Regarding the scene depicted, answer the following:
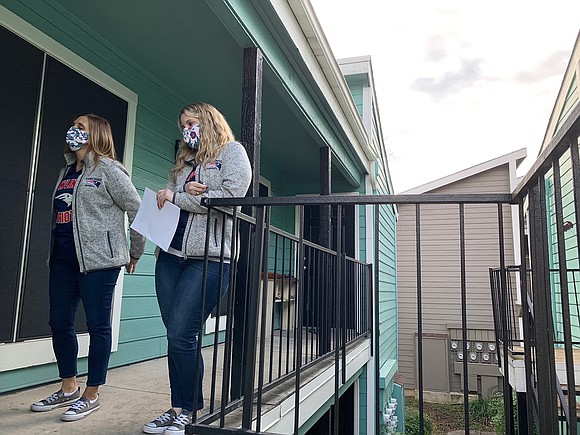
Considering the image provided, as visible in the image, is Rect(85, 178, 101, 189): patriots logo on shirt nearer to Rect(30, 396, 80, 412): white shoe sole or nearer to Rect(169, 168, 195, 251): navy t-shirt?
Rect(169, 168, 195, 251): navy t-shirt

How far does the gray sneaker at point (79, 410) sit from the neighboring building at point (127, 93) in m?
0.61

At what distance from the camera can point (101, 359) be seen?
180 cm

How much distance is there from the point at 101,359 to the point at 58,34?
1.85 meters

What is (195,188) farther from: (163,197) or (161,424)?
(161,424)

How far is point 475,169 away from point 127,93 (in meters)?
8.53

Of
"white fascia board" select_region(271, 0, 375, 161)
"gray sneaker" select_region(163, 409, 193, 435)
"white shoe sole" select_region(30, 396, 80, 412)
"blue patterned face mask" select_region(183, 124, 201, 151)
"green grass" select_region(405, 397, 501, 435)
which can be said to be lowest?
"green grass" select_region(405, 397, 501, 435)

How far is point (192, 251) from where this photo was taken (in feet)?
5.46

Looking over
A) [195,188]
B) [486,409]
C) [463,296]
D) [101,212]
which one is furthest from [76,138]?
[486,409]

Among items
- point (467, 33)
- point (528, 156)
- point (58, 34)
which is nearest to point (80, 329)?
point (58, 34)

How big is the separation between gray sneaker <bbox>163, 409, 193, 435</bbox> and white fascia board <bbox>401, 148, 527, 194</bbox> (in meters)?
9.08

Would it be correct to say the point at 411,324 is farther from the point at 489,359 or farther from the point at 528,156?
the point at 528,156

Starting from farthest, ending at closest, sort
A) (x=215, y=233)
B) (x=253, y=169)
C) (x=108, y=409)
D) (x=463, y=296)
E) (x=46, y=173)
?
1. (x=46, y=173)
2. (x=253, y=169)
3. (x=108, y=409)
4. (x=215, y=233)
5. (x=463, y=296)

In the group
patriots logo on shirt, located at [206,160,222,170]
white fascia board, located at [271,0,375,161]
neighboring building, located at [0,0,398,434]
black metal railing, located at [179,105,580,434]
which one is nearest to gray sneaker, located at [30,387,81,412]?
neighboring building, located at [0,0,398,434]

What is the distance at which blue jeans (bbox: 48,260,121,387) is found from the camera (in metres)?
1.79
